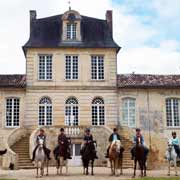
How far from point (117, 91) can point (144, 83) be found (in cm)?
206

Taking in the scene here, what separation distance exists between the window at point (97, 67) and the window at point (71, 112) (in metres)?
2.33

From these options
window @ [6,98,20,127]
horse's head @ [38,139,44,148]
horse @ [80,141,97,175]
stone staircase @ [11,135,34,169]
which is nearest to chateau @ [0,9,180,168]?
window @ [6,98,20,127]

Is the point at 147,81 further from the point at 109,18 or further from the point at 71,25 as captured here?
the point at 71,25

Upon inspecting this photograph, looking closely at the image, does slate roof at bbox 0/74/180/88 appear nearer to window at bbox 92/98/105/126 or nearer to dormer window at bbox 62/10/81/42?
window at bbox 92/98/105/126

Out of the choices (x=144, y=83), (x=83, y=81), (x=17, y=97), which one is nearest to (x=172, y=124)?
(x=144, y=83)

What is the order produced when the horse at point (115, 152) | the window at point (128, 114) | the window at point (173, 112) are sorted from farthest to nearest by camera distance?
1. the window at point (173, 112)
2. the window at point (128, 114)
3. the horse at point (115, 152)

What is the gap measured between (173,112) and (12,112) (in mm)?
11387

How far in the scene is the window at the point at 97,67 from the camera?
32406 millimetres

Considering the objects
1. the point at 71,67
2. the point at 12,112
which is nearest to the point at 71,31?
the point at 71,67

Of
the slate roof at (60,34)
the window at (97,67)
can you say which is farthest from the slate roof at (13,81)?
the window at (97,67)

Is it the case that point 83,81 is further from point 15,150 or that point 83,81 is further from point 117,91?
point 15,150

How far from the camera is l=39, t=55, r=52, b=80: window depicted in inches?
1265

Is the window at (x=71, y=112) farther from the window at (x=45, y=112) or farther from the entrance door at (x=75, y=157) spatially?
the entrance door at (x=75, y=157)

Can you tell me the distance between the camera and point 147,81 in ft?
109
